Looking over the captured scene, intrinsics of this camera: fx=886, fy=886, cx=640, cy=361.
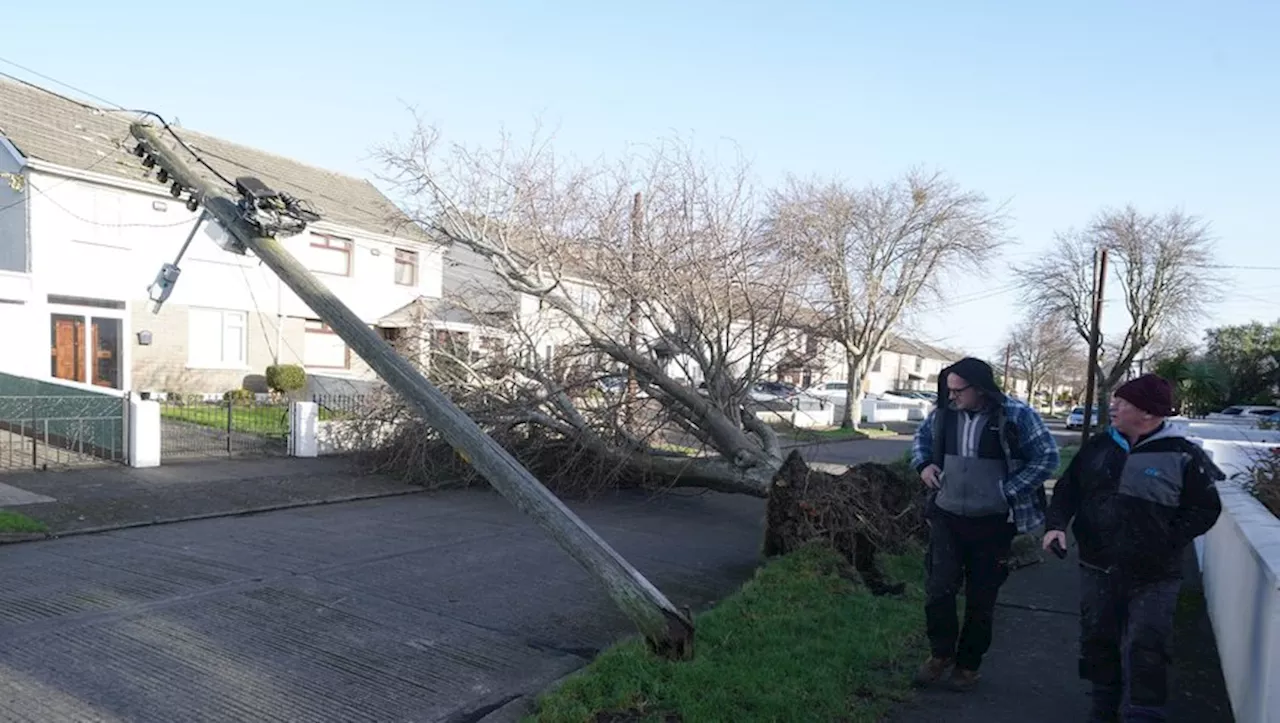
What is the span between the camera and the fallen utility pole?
4.86 m

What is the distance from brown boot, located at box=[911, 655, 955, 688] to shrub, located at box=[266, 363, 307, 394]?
65.1 ft

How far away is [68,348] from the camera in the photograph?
18703 millimetres

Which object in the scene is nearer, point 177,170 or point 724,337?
point 177,170

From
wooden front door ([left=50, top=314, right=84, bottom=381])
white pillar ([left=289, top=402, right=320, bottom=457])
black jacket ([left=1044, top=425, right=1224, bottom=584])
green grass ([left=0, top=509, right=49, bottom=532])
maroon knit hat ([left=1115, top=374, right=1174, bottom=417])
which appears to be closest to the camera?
black jacket ([left=1044, top=425, right=1224, bottom=584])

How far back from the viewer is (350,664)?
198 inches

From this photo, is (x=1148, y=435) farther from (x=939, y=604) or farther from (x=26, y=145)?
(x=26, y=145)

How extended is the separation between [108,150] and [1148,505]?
22.5m

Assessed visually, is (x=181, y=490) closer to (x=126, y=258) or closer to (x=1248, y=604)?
(x=1248, y=604)

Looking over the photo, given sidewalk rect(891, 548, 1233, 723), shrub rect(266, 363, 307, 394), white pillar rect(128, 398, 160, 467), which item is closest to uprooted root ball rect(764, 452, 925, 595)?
sidewalk rect(891, 548, 1233, 723)

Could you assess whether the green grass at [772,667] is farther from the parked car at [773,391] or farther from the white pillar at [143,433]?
the white pillar at [143,433]

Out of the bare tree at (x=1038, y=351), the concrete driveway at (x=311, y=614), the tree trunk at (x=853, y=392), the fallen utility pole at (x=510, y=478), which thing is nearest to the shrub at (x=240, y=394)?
the concrete driveway at (x=311, y=614)

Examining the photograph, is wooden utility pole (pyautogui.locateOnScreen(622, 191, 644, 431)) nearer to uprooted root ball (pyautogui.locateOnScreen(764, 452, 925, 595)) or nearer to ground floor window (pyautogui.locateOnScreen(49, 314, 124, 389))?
uprooted root ball (pyautogui.locateOnScreen(764, 452, 925, 595))

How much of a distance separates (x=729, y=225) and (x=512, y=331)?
3.37 m

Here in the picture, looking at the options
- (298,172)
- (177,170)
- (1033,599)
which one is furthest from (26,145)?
(1033,599)
